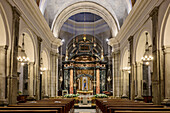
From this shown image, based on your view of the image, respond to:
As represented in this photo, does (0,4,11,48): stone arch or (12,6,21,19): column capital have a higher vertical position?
(12,6,21,19): column capital

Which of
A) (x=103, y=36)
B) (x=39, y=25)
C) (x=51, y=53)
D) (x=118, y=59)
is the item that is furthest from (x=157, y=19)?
(x=103, y=36)

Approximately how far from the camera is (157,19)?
932 cm

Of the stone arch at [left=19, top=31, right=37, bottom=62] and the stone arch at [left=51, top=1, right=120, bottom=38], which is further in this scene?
the stone arch at [left=51, top=1, right=120, bottom=38]

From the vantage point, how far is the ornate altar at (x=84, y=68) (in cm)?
3244

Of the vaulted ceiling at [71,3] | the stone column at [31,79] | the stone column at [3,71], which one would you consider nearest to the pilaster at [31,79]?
the stone column at [31,79]

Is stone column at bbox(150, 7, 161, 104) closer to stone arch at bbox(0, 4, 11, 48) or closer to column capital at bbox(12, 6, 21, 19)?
column capital at bbox(12, 6, 21, 19)

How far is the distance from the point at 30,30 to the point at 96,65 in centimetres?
2104

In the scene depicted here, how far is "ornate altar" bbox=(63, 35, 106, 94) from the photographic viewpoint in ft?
106

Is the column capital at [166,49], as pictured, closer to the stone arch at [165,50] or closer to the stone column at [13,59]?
the stone arch at [165,50]

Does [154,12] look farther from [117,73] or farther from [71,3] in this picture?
[71,3]

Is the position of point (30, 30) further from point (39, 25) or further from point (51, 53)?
point (51, 53)

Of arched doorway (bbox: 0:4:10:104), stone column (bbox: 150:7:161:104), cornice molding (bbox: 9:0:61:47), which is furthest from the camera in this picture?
cornice molding (bbox: 9:0:61:47)

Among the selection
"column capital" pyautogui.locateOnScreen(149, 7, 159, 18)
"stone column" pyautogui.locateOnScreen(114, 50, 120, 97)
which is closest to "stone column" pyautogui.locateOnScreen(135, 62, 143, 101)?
"column capital" pyautogui.locateOnScreen(149, 7, 159, 18)

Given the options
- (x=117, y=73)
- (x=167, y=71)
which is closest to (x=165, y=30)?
(x=167, y=71)
